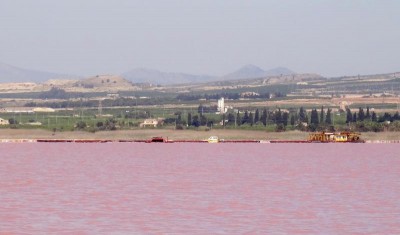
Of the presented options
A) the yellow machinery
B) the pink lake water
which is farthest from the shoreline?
the pink lake water

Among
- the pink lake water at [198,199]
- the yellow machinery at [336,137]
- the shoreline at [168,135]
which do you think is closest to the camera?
the pink lake water at [198,199]

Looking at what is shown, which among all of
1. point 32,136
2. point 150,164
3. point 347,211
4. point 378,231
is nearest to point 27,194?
point 347,211

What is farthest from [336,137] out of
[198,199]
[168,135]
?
[198,199]

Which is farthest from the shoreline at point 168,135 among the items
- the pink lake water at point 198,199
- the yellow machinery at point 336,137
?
the pink lake water at point 198,199

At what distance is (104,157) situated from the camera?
109m

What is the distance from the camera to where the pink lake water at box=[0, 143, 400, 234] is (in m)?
43.9

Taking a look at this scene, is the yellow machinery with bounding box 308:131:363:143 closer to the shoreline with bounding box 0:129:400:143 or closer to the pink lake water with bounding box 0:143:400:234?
the shoreline with bounding box 0:129:400:143

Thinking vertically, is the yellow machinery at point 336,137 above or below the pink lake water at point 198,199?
above

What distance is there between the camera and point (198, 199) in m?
54.9

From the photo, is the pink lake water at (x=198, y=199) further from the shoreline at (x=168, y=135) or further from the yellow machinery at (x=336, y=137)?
the shoreline at (x=168, y=135)

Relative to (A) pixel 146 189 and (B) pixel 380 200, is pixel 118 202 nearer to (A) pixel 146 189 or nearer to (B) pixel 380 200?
(A) pixel 146 189

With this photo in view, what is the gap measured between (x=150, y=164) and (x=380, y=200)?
40054 mm

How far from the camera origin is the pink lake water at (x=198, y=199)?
Answer: 43.9 metres

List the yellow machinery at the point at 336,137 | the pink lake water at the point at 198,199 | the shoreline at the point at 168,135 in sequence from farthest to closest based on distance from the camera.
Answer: the shoreline at the point at 168,135 < the yellow machinery at the point at 336,137 < the pink lake water at the point at 198,199
